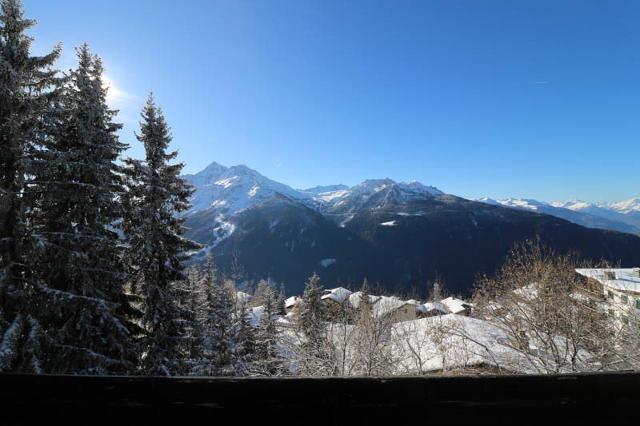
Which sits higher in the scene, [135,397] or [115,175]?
[115,175]

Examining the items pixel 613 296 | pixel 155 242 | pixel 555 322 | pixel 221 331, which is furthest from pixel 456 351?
pixel 155 242

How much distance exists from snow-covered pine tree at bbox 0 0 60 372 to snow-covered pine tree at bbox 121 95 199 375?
348cm

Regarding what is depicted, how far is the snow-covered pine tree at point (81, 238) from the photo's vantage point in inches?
446

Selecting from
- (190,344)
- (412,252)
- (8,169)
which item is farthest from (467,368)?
(412,252)

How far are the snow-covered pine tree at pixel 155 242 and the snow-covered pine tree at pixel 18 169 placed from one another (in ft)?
11.4

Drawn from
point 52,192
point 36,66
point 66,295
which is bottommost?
point 66,295

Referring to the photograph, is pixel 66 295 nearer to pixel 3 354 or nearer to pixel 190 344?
pixel 3 354

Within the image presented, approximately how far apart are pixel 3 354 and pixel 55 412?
10988 millimetres

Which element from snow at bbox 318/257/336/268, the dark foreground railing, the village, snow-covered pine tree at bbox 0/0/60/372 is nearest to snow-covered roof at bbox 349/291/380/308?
the village

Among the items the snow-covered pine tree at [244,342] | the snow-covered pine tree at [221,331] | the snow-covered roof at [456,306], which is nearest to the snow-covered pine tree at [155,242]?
the snow-covered pine tree at [221,331]

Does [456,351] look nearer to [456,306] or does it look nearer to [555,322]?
[555,322]

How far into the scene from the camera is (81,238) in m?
11.9

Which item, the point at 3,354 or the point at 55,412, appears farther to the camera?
the point at 3,354

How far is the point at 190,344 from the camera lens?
49.2ft
